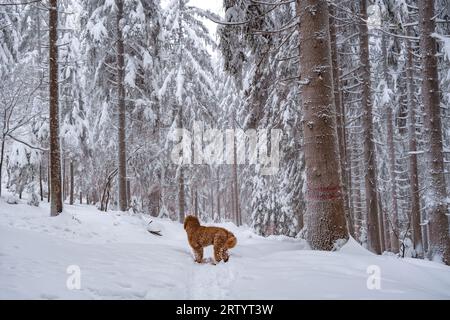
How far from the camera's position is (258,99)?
32.3 feet

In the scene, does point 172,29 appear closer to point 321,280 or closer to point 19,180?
point 19,180

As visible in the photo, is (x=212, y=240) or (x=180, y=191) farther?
(x=180, y=191)

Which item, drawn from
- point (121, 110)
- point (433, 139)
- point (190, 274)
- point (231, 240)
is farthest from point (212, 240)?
point (121, 110)

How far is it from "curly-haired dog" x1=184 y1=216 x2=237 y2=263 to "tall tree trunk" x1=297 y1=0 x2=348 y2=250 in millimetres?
1387

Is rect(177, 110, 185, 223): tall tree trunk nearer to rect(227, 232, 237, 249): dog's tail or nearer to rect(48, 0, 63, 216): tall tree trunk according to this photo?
rect(48, 0, 63, 216): tall tree trunk

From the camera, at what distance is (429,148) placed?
26.0 feet

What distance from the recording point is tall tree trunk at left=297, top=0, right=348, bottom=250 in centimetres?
493

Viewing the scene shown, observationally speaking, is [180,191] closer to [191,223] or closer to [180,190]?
[180,190]

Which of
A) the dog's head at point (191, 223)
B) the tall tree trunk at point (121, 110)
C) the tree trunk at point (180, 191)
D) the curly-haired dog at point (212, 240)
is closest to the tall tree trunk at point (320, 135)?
the curly-haired dog at point (212, 240)

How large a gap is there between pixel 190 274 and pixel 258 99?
670 cm

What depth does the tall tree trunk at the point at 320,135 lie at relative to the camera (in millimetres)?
4926

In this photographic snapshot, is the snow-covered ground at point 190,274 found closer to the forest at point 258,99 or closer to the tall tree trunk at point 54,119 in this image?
the forest at point 258,99

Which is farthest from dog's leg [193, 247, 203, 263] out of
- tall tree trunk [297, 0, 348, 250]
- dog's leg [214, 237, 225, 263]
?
tall tree trunk [297, 0, 348, 250]
